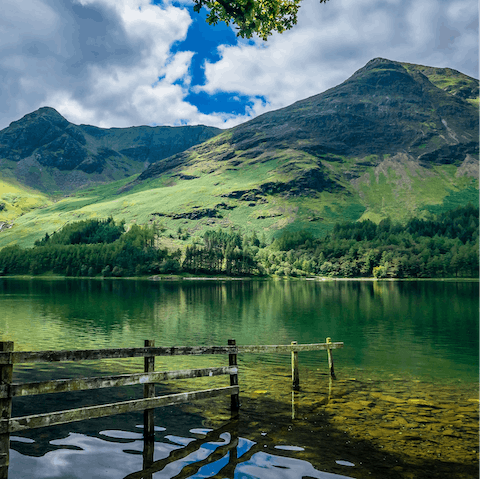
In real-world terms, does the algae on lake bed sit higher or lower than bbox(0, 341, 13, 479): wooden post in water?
lower

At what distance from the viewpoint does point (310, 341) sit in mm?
49312

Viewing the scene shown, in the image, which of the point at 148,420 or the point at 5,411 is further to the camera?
the point at 148,420

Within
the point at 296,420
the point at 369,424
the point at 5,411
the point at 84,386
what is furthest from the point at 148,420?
the point at 369,424

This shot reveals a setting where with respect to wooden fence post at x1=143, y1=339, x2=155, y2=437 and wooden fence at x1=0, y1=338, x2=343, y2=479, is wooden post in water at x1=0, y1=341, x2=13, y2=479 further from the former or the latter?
wooden fence post at x1=143, y1=339, x2=155, y2=437

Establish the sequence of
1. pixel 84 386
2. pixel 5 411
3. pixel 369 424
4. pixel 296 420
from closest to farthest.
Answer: pixel 5 411 < pixel 84 386 < pixel 369 424 < pixel 296 420

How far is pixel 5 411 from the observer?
12.6 metres

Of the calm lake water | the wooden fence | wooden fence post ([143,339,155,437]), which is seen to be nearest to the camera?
the wooden fence

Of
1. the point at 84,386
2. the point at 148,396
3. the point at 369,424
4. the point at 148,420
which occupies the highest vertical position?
the point at 84,386

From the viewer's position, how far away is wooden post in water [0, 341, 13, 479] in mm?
12320

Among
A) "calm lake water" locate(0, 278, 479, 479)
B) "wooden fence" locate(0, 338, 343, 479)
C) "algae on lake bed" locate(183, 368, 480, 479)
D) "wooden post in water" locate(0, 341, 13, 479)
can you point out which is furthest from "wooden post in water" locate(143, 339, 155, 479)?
"wooden post in water" locate(0, 341, 13, 479)

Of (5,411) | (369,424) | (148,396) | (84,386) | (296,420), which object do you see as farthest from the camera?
(296,420)

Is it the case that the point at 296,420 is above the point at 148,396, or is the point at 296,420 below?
below

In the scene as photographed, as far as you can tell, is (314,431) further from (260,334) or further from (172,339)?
(260,334)

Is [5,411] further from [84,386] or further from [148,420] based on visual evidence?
[148,420]
